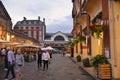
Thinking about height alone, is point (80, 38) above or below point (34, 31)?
below

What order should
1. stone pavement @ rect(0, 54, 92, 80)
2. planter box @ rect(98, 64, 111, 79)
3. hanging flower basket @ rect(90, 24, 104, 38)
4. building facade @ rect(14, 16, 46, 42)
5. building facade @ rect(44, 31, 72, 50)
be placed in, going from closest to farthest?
planter box @ rect(98, 64, 111, 79) < hanging flower basket @ rect(90, 24, 104, 38) < stone pavement @ rect(0, 54, 92, 80) < building facade @ rect(14, 16, 46, 42) < building facade @ rect(44, 31, 72, 50)

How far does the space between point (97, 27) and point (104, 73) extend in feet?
11.3

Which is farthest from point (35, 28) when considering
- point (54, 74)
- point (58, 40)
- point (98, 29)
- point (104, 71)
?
point (104, 71)

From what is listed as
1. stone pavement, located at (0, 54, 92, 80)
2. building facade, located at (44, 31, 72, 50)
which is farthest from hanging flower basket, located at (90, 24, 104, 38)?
building facade, located at (44, 31, 72, 50)

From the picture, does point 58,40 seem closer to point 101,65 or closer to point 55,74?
point 55,74

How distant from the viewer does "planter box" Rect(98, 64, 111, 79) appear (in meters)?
17.4

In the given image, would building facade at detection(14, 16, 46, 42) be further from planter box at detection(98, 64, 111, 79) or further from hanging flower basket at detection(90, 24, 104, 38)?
planter box at detection(98, 64, 111, 79)

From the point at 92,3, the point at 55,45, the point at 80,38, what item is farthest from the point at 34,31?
the point at 92,3

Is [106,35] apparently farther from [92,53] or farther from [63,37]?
[63,37]

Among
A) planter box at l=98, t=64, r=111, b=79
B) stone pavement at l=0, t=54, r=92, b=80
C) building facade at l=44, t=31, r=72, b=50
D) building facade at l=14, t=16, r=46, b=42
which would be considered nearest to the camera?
planter box at l=98, t=64, r=111, b=79

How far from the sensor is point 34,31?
16025 cm

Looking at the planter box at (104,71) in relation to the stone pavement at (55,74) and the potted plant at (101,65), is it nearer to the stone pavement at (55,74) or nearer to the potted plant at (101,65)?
the potted plant at (101,65)

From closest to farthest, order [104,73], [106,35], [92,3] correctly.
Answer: [104,73]
[106,35]
[92,3]

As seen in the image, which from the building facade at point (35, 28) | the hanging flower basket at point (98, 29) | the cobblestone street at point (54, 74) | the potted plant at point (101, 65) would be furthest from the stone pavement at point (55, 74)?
the building facade at point (35, 28)
